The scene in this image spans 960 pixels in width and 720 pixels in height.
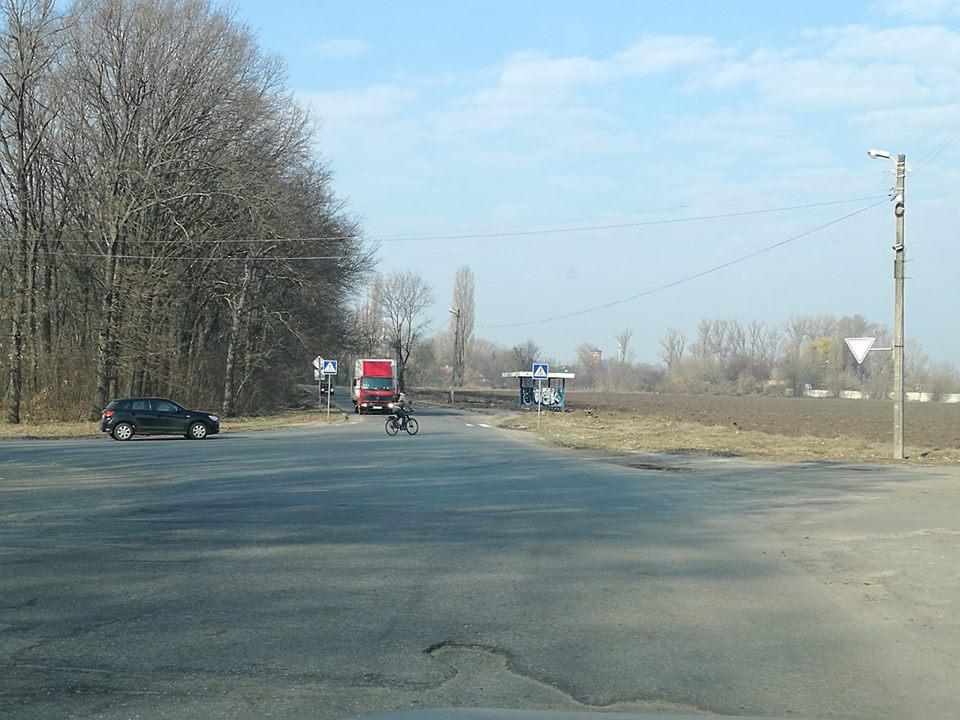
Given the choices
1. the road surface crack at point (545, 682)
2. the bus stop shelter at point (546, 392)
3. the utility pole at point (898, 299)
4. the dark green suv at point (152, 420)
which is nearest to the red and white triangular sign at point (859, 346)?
the utility pole at point (898, 299)

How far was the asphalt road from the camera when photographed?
641 centimetres

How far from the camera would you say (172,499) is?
1673cm

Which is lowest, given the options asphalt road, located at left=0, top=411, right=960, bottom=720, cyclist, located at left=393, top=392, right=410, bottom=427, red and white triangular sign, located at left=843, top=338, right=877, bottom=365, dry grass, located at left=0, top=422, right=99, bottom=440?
dry grass, located at left=0, top=422, right=99, bottom=440

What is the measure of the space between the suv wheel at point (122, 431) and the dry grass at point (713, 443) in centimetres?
1440

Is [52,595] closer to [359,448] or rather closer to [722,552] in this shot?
[722,552]

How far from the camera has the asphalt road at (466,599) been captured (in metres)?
6.41

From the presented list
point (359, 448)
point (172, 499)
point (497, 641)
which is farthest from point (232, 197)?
point (497, 641)

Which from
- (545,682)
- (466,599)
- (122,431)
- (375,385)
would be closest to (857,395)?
(375,385)

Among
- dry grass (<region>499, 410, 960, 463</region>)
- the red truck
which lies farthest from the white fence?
dry grass (<region>499, 410, 960, 463</region>)

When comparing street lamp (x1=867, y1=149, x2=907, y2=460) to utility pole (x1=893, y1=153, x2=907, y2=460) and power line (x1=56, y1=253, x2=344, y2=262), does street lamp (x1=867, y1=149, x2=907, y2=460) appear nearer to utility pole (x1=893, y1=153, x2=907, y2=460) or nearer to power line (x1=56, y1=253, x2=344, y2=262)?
utility pole (x1=893, y1=153, x2=907, y2=460)

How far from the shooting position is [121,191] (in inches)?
1778

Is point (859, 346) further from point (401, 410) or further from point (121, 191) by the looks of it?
point (121, 191)

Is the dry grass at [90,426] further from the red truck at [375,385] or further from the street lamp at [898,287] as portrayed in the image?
the street lamp at [898,287]

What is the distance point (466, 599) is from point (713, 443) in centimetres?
2736
